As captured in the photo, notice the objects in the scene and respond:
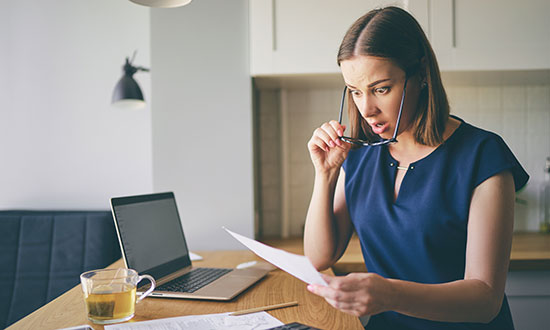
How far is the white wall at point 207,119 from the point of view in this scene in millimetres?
1805

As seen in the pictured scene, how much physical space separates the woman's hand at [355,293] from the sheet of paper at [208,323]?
21 cm

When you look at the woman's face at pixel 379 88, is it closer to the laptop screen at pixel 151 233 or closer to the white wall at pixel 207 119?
the laptop screen at pixel 151 233

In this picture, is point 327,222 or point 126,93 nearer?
point 327,222

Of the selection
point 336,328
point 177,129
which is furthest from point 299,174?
point 336,328

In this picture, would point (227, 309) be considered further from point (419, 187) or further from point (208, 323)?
point (419, 187)

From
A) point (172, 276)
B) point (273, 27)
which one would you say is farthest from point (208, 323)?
A: point (273, 27)

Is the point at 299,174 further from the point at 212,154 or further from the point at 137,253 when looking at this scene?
the point at 137,253

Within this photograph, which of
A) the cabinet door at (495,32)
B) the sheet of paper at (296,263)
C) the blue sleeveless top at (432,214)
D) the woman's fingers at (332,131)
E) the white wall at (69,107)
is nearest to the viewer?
the sheet of paper at (296,263)

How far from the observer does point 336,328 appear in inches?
32.2

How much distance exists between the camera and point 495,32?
1784 mm

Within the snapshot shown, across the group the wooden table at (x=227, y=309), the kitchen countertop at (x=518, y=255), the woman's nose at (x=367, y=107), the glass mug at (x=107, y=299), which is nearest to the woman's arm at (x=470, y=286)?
the wooden table at (x=227, y=309)

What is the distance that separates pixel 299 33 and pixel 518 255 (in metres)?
1.24

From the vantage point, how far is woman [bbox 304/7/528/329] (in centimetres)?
83

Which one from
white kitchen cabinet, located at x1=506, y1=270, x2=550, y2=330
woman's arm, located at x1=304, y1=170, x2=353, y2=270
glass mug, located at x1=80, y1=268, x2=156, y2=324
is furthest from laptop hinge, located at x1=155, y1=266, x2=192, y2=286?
white kitchen cabinet, located at x1=506, y1=270, x2=550, y2=330
